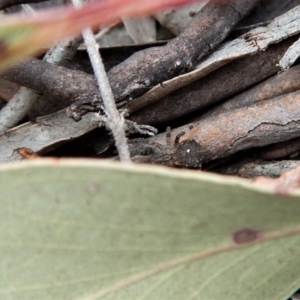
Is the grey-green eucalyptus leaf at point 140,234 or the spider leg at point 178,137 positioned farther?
the spider leg at point 178,137

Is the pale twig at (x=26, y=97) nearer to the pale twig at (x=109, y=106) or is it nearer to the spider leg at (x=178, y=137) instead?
the pale twig at (x=109, y=106)

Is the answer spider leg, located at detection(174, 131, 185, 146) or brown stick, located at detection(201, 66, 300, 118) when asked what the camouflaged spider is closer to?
spider leg, located at detection(174, 131, 185, 146)

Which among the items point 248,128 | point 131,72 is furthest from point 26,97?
point 248,128

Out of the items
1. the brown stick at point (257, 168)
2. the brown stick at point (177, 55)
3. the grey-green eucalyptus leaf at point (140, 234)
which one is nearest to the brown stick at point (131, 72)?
the brown stick at point (177, 55)

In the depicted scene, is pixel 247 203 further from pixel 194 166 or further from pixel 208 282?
pixel 194 166

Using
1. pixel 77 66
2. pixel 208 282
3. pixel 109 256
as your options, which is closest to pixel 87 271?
pixel 109 256

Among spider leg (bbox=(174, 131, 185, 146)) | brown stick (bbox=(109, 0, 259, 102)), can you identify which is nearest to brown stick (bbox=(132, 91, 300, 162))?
spider leg (bbox=(174, 131, 185, 146))
